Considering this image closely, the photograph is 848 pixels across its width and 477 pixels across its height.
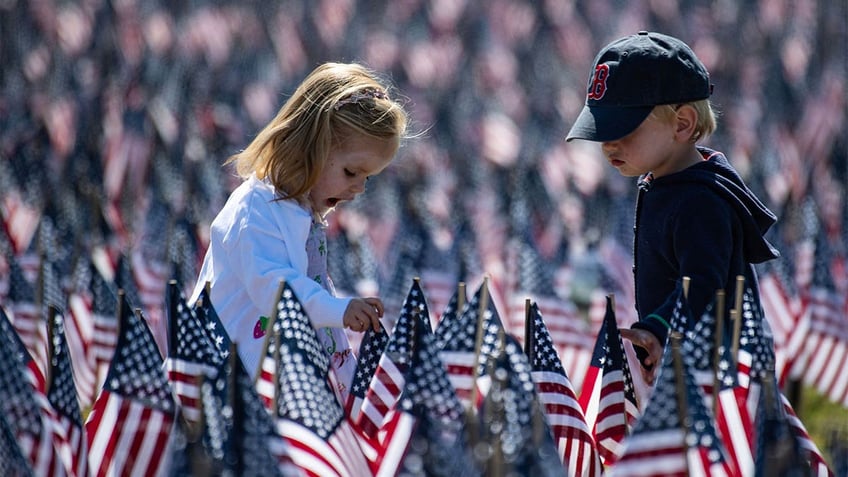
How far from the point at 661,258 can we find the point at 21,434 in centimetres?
220

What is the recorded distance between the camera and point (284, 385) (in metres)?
4.31

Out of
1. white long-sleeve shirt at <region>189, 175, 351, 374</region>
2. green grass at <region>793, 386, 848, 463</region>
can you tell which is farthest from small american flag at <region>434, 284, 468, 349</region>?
green grass at <region>793, 386, 848, 463</region>

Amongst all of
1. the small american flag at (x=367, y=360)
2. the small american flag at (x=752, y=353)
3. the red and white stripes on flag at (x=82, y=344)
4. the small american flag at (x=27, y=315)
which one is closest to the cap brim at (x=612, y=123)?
the small american flag at (x=752, y=353)

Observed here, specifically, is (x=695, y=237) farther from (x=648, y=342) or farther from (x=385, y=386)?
(x=385, y=386)

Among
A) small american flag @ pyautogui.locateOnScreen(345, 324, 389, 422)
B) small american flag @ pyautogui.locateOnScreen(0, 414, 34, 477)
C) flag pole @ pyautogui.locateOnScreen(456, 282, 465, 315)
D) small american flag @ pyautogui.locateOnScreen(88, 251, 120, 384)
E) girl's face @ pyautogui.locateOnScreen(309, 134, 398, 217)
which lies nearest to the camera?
small american flag @ pyautogui.locateOnScreen(0, 414, 34, 477)

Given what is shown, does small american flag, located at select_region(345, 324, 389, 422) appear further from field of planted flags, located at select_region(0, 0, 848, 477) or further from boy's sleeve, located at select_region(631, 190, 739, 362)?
boy's sleeve, located at select_region(631, 190, 739, 362)

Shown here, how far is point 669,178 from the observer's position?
419 cm

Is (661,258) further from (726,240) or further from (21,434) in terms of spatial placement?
(21,434)

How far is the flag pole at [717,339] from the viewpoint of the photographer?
4.02 meters

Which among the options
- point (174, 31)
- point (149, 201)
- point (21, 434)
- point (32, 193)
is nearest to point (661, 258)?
point (21, 434)

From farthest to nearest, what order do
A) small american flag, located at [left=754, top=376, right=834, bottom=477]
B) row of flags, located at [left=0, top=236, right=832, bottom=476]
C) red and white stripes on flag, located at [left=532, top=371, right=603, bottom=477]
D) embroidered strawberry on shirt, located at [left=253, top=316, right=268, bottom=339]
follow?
embroidered strawberry on shirt, located at [left=253, top=316, right=268, bottom=339], red and white stripes on flag, located at [left=532, top=371, right=603, bottom=477], row of flags, located at [left=0, top=236, right=832, bottom=476], small american flag, located at [left=754, top=376, right=834, bottom=477]

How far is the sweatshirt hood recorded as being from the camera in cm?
412

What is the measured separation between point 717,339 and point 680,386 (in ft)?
1.43

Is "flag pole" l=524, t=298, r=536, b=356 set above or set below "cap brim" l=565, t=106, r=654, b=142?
below
